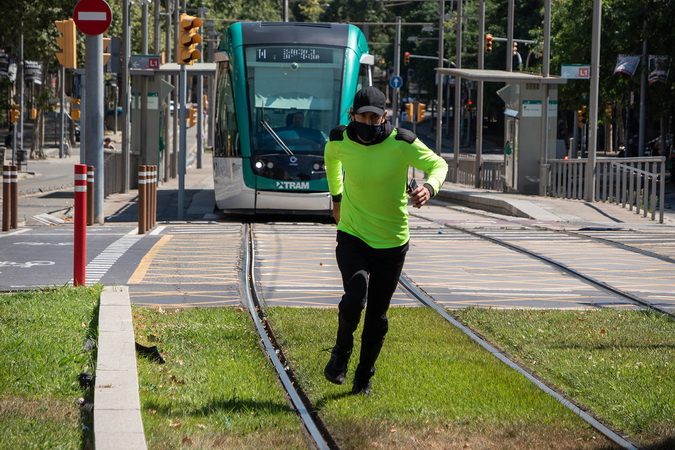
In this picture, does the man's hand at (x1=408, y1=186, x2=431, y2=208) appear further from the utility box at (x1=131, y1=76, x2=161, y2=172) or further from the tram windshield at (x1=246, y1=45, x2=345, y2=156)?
the utility box at (x1=131, y1=76, x2=161, y2=172)

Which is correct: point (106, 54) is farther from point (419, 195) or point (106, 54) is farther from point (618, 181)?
point (419, 195)

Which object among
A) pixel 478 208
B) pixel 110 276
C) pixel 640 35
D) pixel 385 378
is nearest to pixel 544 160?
pixel 478 208

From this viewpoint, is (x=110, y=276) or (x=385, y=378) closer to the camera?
(x=385, y=378)

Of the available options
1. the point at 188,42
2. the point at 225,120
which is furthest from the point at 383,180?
the point at 188,42

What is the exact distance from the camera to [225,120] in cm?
1980

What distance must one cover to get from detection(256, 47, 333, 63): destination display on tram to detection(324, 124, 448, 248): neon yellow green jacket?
13.1m

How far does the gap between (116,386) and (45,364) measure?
3.02ft

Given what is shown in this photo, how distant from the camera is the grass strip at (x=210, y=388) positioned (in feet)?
18.1

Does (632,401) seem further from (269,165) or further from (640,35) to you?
(640,35)

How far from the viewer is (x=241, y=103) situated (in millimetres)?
19219

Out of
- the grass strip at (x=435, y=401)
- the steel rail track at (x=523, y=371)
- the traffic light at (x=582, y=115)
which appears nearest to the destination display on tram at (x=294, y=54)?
the steel rail track at (x=523, y=371)

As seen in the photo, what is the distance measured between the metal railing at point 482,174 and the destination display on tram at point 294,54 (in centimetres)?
1442

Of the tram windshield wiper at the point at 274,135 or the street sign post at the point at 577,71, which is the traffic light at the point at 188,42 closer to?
the tram windshield wiper at the point at 274,135

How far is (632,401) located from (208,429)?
7.83ft
